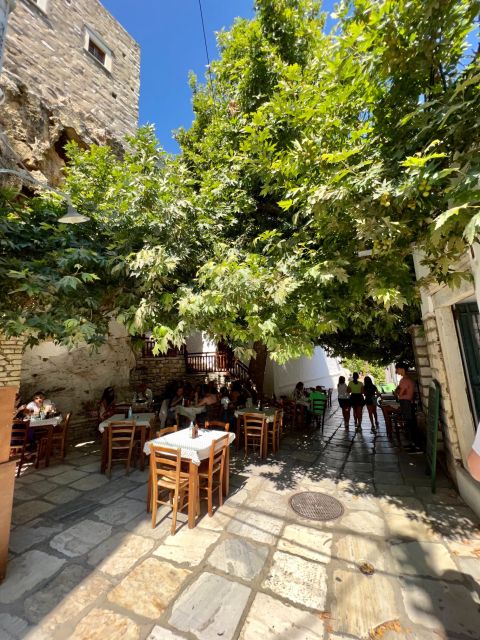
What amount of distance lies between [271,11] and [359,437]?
30.6 ft

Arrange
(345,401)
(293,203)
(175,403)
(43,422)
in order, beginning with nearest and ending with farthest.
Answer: (293,203) < (43,422) < (175,403) < (345,401)

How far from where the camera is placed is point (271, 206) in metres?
5.62

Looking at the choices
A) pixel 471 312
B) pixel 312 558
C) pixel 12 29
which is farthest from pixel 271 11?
pixel 12 29

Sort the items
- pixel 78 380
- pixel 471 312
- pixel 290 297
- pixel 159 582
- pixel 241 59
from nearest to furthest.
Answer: pixel 159 582
pixel 290 297
pixel 471 312
pixel 241 59
pixel 78 380

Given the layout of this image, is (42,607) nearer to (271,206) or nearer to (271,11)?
(271,206)

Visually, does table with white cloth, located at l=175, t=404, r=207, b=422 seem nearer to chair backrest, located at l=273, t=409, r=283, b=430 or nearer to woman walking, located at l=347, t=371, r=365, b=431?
chair backrest, located at l=273, t=409, r=283, b=430

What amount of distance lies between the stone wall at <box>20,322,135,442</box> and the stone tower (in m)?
4.85

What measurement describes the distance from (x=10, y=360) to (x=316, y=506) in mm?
6424

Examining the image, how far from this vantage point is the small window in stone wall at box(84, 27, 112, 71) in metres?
11.5

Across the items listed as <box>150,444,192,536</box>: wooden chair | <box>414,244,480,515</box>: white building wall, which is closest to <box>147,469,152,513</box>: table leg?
<box>150,444,192,536</box>: wooden chair

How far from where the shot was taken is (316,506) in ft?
13.1

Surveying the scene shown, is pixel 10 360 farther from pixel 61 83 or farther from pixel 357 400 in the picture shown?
pixel 61 83

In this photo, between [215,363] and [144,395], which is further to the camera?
[215,363]

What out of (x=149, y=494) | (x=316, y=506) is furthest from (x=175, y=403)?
(x=316, y=506)
